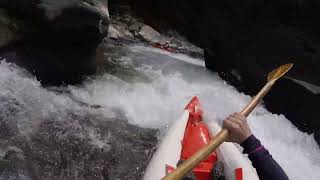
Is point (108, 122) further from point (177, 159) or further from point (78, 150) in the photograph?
point (177, 159)

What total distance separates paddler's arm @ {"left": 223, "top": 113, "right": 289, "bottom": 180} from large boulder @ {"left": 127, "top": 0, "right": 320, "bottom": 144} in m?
4.35

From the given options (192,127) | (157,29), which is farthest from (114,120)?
(157,29)

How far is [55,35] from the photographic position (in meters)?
6.00

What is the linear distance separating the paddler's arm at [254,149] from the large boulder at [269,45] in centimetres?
435

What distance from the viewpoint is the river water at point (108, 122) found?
4.59 m

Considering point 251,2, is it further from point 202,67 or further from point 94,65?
point 94,65

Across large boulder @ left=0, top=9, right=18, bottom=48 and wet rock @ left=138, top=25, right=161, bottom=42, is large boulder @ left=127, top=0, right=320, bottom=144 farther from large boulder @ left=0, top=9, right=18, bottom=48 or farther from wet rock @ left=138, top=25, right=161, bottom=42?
large boulder @ left=0, top=9, right=18, bottom=48

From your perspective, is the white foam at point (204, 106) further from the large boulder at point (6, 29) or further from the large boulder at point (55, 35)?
the large boulder at point (6, 29)

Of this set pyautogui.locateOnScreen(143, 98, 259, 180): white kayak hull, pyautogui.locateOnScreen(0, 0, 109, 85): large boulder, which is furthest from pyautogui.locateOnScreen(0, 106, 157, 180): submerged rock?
pyautogui.locateOnScreen(0, 0, 109, 85): large boulder

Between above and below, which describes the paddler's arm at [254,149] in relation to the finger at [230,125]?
below

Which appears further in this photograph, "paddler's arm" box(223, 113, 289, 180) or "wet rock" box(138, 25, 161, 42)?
"wet rock" box(138, 25, 161, 42)

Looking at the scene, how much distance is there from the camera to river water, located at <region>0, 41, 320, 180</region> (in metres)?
4.59

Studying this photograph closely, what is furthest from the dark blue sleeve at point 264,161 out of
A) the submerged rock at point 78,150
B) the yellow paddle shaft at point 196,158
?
the submerged rock at point 78,150

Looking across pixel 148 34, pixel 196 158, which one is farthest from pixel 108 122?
pixel 148 34
